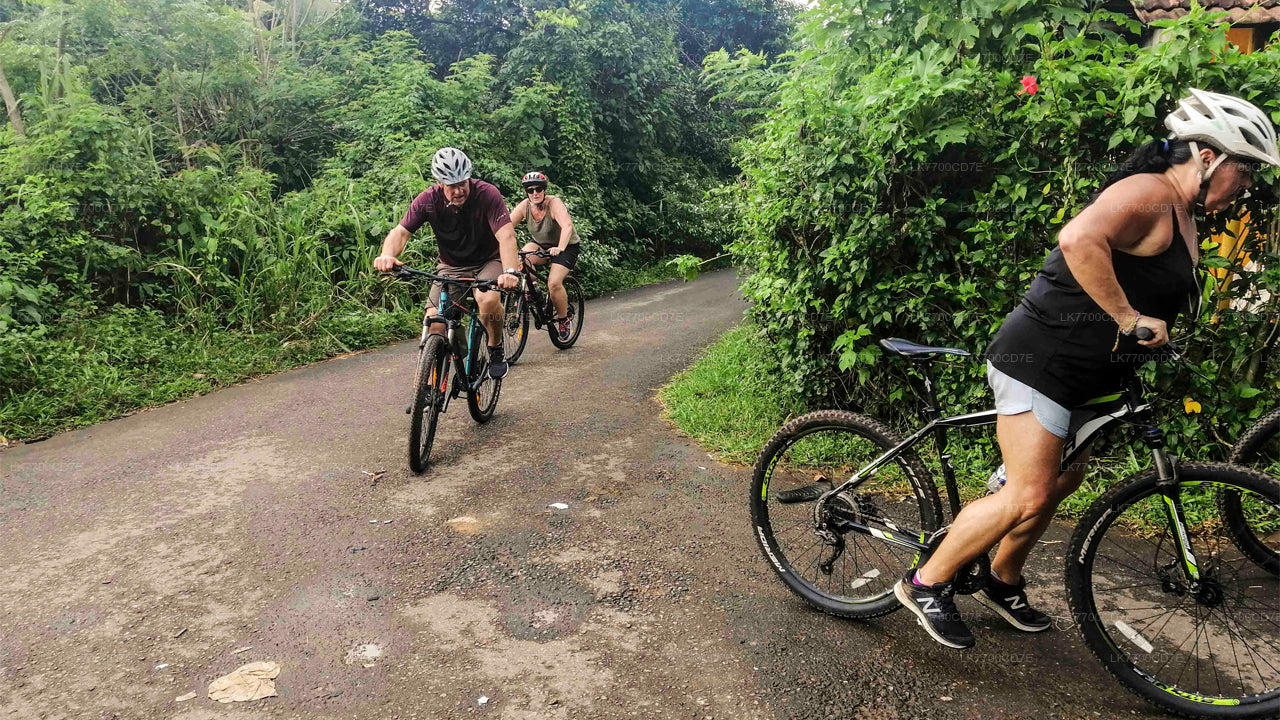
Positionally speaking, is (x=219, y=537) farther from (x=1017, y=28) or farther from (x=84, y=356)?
(x=1017, y=28)

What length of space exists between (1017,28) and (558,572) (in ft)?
12.3

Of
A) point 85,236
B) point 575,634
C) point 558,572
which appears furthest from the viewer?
point 85,236

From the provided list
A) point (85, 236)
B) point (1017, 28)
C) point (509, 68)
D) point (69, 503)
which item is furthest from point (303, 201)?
point (1017, 28)

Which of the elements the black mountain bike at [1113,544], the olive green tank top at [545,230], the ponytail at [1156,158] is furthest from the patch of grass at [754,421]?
the olive green tank top at [545,230]

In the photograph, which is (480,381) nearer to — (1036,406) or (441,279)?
(441,279)

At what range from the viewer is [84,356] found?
7324 mm

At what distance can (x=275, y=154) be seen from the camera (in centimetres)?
1271

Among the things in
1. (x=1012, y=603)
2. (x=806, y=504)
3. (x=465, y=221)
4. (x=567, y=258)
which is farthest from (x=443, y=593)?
(x=567, y=258)

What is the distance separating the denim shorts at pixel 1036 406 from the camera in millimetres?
2740

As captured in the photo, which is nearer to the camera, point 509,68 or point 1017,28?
point 1017,28

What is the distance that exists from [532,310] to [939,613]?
6.39m

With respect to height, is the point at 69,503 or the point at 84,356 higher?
the point at 84,356

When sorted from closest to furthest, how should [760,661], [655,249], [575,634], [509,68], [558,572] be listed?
[760,661]
[575,634]
[558,572]
[509,68]
[655,249]

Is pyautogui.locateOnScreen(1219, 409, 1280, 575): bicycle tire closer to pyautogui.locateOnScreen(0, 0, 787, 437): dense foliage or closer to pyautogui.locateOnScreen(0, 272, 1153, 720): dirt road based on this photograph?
pyautogui.locateOnScreen(0, 272, 1153, 720): dirt road
